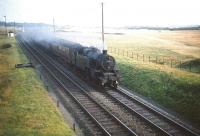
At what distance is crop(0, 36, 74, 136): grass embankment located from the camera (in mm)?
17375

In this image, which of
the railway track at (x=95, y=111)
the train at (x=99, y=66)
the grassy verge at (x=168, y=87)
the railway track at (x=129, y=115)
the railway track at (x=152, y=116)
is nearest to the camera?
the railway track at (x=152, y=116)

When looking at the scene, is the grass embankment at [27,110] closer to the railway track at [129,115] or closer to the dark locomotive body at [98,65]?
the railway track at [129,115]

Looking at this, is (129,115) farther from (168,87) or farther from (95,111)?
(168,87)

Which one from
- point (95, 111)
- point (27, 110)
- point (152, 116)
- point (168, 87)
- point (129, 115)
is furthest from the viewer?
point (168, 87)

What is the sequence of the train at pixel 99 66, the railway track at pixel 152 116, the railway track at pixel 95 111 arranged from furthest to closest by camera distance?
the train at pixel 99 66, the railway track at pixel 95 111, the railway track at pixel 152 116

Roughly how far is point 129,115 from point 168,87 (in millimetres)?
6597

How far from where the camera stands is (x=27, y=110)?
69.4ft

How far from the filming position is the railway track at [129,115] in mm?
17547

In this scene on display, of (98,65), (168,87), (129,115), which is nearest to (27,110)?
(129,115)

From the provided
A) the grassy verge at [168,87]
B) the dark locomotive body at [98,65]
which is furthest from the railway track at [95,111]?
the grassy verge at [168,87]

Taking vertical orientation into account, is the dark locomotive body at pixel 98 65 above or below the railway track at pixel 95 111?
above

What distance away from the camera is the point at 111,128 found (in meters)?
18.3

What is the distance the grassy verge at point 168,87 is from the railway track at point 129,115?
1752mm

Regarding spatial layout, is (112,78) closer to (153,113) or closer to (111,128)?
(153,113)
